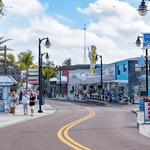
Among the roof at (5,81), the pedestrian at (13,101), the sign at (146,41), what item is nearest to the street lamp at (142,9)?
the sign at (146,41)

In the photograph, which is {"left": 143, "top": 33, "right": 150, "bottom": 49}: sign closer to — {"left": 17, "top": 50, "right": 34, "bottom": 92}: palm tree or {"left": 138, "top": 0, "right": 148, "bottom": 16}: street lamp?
{"left": 138, "top": 0, "right": 148, "bottom": 16}: street lamp

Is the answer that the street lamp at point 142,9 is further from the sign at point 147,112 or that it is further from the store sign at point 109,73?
the store sign at point 109,73

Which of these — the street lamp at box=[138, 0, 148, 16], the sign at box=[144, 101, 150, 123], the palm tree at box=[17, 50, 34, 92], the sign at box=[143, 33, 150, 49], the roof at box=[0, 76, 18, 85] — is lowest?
the sign at box=[144, 101, 150, 123]

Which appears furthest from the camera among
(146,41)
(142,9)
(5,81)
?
(5,81)

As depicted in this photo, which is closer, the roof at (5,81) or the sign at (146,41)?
the sign at (146,41)

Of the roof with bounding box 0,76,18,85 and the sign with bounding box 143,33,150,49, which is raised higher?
the sign with bounding box 143,33,150,49

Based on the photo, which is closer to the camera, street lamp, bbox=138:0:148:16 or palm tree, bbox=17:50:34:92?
street lamp, bbox=138:0:148:16

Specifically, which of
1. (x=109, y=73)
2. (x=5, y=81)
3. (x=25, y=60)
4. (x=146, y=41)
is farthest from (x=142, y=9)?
(x=25, y=60)

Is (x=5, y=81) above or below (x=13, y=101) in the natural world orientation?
above

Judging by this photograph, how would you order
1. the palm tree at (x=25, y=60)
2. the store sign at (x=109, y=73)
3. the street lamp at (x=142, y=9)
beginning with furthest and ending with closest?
1. the palm tree at (x=25, y=60)
2. the store sign at (x=109, y=73)
3. the street lamp at (x=142, y=9)

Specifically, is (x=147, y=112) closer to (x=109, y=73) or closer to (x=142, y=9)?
(x=142, y=9)

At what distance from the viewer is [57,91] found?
10731cm

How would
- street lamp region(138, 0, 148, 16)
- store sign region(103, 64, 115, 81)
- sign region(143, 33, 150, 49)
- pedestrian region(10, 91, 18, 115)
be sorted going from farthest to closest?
store sign region(103, 64, 115, 81)
pedestrian region(10, 91, 18, 115)
sign region(143, 33, 150, 49)
street lamp region(138, 0, 148, 16)

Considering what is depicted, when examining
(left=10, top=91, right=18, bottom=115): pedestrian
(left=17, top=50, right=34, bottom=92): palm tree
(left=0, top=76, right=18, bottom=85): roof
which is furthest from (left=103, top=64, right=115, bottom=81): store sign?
(left=10, top=91, right=18, bottom=115): pedestrian
